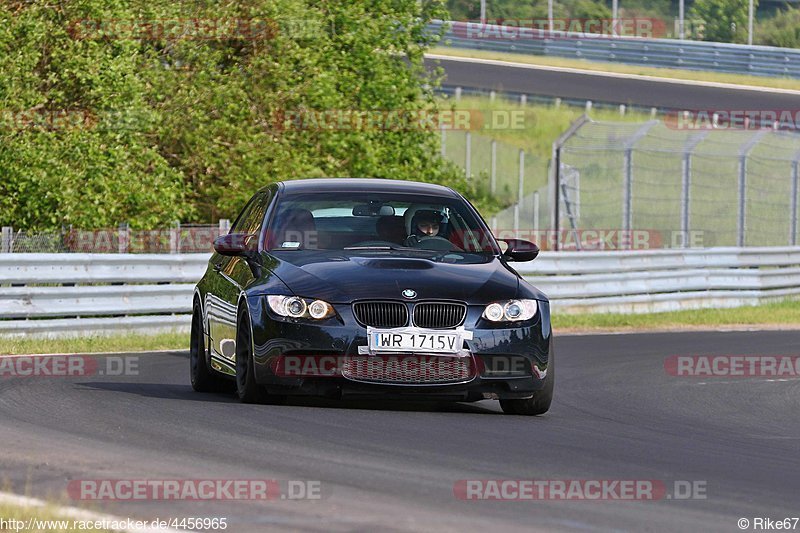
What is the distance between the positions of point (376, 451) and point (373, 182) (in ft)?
12.5

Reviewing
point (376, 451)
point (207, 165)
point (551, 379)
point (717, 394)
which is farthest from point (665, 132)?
point (376, 451)

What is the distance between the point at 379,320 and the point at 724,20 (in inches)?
2723

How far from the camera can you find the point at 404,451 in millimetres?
8188

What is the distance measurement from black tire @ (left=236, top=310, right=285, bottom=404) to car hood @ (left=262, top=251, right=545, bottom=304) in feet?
1.33

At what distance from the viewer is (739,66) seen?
51281 mm

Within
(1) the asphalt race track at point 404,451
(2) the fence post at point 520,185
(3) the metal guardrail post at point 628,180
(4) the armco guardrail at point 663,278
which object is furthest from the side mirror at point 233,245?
(2) the fence post at point 520,185

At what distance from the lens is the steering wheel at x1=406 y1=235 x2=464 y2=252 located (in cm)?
1095

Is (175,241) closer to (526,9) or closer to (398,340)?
(398,340)

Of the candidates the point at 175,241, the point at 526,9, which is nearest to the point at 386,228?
the point at 175,241

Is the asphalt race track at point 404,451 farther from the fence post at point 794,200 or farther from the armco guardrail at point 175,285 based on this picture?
the fence post at point 794,200

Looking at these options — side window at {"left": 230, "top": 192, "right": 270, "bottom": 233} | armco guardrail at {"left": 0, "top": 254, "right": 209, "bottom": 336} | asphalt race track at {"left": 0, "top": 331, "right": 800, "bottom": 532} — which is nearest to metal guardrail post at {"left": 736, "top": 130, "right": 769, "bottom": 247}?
armco guardrail at {"left": 0, "top": 254, "right": 209, "bottom": 336}

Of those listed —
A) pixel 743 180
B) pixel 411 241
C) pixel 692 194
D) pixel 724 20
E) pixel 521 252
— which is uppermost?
pixel 411 241

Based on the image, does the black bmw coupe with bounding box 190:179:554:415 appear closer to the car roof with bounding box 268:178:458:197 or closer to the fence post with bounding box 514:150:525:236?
the car roof with bounding box 268:178:458:197

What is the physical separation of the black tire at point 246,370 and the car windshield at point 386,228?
709 mm
